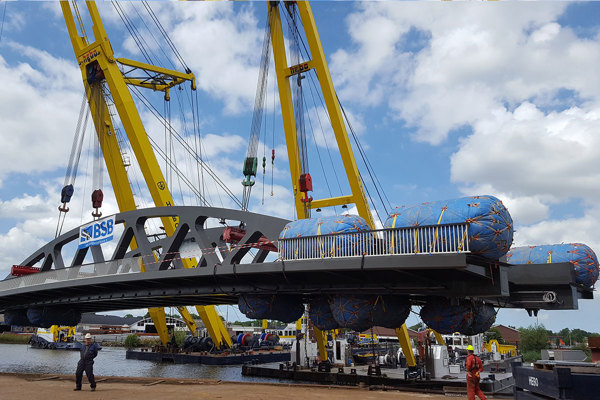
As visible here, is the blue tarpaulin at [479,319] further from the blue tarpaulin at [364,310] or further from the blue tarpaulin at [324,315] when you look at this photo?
the blue tarpaulin at [324,315]

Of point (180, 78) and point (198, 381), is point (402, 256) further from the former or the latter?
point (180, 78)

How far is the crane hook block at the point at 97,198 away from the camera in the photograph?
154 ft

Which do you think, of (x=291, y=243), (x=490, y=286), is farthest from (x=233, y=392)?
(x=490, y=286)

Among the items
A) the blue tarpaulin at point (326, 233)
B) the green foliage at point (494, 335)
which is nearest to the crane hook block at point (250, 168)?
the blue tarpaulin at point (326, 233)

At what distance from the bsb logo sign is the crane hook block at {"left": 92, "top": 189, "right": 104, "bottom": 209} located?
12.7 meters

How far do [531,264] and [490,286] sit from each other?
3.14 m

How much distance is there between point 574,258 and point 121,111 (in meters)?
36.2

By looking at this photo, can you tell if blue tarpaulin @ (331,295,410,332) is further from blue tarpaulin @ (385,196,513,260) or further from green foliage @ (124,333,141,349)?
green foliage @ (124,333,141,349)

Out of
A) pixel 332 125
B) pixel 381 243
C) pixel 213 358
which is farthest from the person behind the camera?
pixel 213 358

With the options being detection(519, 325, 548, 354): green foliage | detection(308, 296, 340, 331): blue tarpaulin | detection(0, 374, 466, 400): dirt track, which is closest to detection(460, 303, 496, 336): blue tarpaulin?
detection(0, 374, 466, 400): dirt track

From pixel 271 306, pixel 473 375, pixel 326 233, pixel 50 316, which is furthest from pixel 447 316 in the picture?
pixel 50 316

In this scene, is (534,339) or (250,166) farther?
(534,339)

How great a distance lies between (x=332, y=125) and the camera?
122 feet

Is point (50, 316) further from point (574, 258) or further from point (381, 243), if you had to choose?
point (574, 258)
